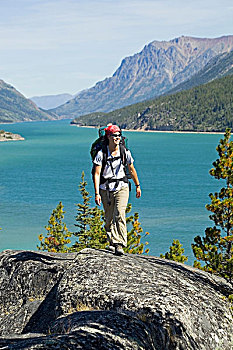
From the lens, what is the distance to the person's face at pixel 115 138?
10.3 metres

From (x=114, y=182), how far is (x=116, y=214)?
784mm

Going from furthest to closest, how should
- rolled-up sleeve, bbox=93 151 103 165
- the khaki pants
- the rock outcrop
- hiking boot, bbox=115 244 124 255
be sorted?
the khaki pants
hiking boot, bbox=115 244 124 255
rolled-up sleeve, bbox=93 151 103 165
the rock outcrop

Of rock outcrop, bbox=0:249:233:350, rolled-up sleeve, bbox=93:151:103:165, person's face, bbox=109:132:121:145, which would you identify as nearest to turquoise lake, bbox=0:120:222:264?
rock outcrop, bbox=0:249:233:350

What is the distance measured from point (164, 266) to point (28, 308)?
10.2 ft

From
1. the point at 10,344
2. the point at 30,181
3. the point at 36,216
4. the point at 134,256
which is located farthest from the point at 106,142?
the point at 30,181

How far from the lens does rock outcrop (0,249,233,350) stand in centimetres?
691

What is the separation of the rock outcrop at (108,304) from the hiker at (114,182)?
60cm

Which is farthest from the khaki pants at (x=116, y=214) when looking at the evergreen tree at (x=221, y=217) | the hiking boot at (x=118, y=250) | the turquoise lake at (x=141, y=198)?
the turquoise lake at (x=141, y=198)

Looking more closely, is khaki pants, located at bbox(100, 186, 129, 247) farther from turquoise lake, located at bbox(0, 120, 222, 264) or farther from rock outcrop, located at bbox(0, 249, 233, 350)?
turquoise lake, located at bbox(0, 120, 222, 264)

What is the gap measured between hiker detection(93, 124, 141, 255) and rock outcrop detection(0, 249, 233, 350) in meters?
0.60

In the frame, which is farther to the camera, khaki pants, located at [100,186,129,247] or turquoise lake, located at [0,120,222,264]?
turquoise lake, located at [0,120,222,264]

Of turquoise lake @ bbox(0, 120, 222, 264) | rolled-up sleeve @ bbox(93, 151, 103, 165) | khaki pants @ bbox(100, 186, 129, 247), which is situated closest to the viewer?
rolled-up sleeve @ bbox(93, 151, 103, 165)

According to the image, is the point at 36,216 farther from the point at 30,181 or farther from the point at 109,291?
the point at 109,291

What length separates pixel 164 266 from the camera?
10.7m
